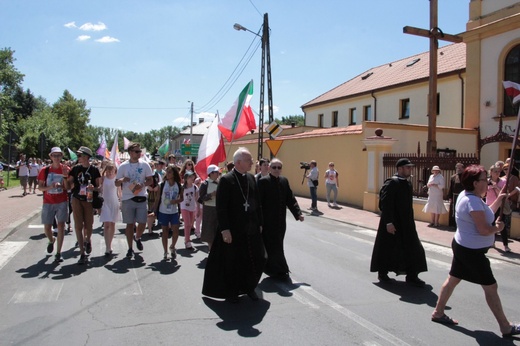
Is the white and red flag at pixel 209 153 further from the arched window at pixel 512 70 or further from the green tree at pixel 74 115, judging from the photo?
the green tree at pixel 74 115

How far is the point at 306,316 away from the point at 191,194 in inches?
165

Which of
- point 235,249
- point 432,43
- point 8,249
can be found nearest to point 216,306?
point 235,249

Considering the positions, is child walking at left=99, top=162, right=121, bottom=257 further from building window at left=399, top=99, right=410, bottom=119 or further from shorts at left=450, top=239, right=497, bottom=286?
building window at left=399, top=99, right=410, bottom=119

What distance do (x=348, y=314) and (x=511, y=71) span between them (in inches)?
694

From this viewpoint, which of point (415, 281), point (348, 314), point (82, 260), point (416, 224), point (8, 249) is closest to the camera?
point (348, 314)

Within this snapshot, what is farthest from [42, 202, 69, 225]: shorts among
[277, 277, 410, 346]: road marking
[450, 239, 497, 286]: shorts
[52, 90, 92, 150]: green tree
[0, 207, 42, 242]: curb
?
[52, 90, 92, 150]: green tree

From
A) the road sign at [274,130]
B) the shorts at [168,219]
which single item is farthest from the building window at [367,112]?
the shorts at [168,219]

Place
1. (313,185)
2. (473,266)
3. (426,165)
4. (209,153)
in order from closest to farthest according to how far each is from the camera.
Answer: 1. (473,266)
2. (209,153)
3. (426,165)
4. (313,185)

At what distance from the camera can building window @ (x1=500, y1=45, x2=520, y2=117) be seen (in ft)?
58.9

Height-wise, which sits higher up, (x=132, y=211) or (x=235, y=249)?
(x=132, y=211)

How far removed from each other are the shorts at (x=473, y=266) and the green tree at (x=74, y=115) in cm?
7662

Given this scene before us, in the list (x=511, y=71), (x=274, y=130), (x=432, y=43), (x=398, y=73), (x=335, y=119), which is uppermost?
(x=398, y=73)

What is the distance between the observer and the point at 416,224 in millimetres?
12570

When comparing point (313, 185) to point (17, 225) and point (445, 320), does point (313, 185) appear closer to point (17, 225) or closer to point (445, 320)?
point (17, 225)
